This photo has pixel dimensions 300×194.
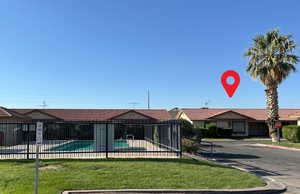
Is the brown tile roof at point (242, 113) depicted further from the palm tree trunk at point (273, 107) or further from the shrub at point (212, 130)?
the palm tree trunk at point (273, 107)

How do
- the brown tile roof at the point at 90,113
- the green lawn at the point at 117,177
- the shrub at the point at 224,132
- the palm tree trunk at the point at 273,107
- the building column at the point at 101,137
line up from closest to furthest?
the green lawn at the point at 117,177 → the building column at the point at 101,137 → the palm tree trunk at the point at 273,107 → the shrub at the point at 224,132 → the brown tile roof at the point at 90,113

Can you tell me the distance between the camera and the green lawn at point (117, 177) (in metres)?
7.83

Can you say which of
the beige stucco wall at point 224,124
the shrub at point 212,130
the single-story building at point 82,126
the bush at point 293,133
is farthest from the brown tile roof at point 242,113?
the bush at point 293,133

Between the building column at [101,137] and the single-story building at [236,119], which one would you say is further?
the single-story building at [236,119]

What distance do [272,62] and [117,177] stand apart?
2498cm

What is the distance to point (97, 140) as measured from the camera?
16453 millimetres

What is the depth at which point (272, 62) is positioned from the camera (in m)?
28.8

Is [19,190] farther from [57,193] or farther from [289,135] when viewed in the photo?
[289,135]

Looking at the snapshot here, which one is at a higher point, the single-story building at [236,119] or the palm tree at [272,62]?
the palm tree at [272,62]

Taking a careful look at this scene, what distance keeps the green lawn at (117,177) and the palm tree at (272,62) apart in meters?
21.9

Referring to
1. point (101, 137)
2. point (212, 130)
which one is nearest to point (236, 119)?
point (212, 130)

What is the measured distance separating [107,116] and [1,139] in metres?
20.6

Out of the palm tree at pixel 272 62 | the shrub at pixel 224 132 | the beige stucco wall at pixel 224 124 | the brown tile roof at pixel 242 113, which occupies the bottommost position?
the shrub at pixel 224 132

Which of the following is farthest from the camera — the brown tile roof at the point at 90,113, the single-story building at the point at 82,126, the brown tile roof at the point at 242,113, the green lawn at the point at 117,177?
the brown tile roof at the point at 242,113
